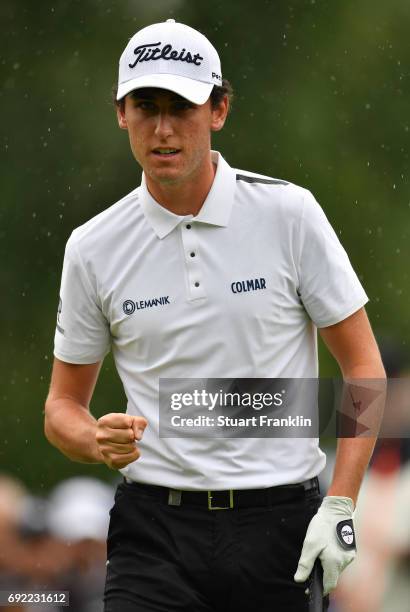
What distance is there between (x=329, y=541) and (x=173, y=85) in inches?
47.5

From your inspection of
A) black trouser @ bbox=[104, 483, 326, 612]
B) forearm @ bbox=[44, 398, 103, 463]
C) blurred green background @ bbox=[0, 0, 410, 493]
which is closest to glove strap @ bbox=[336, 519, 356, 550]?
black trouser @ bbox=[104, 483, 326, 612]

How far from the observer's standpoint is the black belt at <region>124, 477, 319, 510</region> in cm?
379

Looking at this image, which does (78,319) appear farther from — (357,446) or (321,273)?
(357,446)

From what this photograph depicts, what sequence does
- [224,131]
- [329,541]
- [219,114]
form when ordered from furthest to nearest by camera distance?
[224,131], [219,114], [329,541]

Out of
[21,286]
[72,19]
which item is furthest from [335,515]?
[72,19]

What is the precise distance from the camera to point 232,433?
12.6ft

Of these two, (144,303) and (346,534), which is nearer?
(346,534)

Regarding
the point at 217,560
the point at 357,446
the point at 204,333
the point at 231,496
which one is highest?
the point at 204,333

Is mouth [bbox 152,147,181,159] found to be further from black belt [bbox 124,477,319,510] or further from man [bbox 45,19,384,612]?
black belt [bbox 124,477,319,510]

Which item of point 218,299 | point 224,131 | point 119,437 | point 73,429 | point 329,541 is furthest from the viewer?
point 224,131

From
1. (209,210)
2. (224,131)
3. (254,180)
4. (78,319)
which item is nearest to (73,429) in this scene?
(78,319)

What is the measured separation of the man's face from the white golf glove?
92 centimetres

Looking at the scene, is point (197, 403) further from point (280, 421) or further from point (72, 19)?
point (72, 19)

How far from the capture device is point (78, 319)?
4062mm
